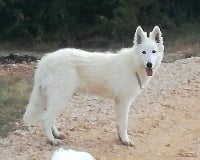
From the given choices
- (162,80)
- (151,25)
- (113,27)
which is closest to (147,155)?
(162,80)

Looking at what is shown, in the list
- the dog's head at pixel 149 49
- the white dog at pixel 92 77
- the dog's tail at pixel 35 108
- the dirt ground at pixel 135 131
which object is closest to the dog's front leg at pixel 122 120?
the white dog at pixel 92 77

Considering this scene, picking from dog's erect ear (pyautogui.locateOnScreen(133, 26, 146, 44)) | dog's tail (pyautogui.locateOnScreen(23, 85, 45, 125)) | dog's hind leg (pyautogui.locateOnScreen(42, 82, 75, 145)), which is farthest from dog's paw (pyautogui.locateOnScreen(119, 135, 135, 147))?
dog's erect ear (pyautogui.locateOnScreen(133, 26, 146, 44))

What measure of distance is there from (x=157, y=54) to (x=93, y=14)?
12.5m

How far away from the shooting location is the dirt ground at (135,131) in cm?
753

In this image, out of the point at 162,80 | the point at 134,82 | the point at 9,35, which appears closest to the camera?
A: the point at 134,82

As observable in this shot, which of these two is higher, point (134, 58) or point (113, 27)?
point (113, 27)

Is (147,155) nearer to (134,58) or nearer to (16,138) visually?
(134,58)

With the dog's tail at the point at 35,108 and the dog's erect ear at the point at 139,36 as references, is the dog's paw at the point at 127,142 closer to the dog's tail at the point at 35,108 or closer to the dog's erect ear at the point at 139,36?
the dog's tail at the point at 35,108

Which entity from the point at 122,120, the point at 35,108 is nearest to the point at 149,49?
the point at 122,120

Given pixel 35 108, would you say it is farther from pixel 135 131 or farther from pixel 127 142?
pixel 135 131

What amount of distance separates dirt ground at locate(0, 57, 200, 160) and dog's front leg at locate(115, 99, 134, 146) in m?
0.10

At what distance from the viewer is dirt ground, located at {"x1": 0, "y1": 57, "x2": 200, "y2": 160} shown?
7.53 metres

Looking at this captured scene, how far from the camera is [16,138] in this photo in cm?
810

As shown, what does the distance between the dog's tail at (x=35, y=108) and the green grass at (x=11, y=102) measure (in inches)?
22.3
